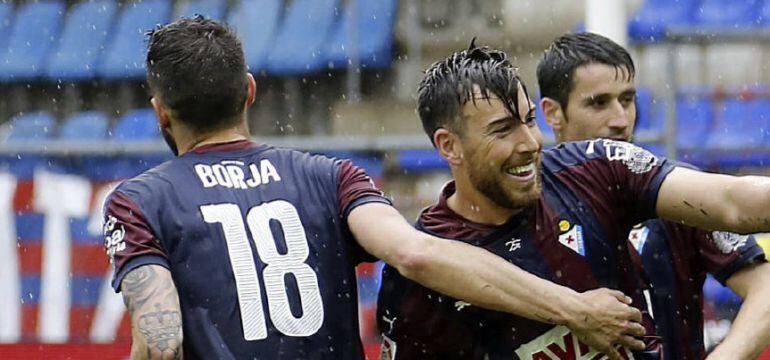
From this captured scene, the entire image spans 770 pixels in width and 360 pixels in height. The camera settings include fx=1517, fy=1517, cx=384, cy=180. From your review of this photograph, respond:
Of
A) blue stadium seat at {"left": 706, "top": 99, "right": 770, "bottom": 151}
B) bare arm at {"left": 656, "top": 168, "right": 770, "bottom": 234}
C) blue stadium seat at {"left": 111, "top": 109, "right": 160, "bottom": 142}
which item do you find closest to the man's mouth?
bare arm at {"left": 656, "top": 168, "right": 770, "bottom": 234}

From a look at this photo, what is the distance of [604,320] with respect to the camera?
140 inches

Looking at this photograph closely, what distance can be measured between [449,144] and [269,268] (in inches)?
24.0

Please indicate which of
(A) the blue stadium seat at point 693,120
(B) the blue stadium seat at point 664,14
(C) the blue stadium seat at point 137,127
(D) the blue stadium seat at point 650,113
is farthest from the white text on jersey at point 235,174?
(B) the blue stadium seat at point 664,14

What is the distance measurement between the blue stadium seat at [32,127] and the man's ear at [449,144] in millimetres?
6487

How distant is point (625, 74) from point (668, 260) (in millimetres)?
828

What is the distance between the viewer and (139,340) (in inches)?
141

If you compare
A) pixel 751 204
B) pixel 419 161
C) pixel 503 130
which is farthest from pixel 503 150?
pixel 419 161

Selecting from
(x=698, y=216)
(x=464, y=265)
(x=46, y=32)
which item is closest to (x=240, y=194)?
(x=464, y=265)

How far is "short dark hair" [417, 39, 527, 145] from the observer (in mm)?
3859

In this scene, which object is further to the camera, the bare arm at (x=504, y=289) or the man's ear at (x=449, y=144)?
the man's ear at (x=449, y=144)

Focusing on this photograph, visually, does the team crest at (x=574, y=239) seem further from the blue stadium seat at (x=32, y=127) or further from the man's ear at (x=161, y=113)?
the blue stadium seat at (x=32, y=127)

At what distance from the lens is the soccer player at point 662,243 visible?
4.26 m

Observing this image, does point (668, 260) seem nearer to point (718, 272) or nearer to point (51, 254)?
point (718, 272)

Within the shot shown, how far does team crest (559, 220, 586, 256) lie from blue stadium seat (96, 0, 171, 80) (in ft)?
29.4
